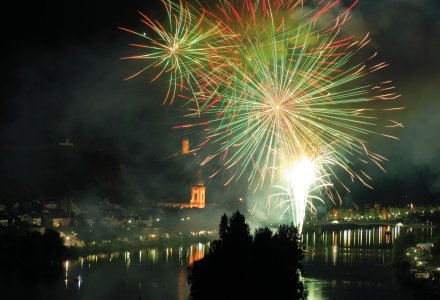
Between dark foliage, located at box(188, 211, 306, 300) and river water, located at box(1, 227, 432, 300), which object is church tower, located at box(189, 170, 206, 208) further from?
dark foliage, located at box(188, 211, 306, 300)

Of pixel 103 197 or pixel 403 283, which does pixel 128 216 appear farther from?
pixel 403 283

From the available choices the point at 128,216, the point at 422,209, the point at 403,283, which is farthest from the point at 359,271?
the point at 422,209

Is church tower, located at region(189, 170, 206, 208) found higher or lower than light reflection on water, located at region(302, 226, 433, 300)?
higher

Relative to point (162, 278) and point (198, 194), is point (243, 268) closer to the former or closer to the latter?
point (162, 278)

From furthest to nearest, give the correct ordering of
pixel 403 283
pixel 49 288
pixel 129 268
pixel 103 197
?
pixel 103 197
pixel 129 268
pixel 403 283
pixel 49 288

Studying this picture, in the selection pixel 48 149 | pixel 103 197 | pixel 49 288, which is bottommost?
pixel 49 288

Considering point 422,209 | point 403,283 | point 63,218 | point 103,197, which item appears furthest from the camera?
point 422,209

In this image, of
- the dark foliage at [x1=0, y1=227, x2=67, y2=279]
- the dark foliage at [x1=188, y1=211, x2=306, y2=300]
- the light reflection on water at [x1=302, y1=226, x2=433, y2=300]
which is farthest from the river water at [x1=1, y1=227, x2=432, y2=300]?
the dark foliage at [x1=188, y1=211, x2=306, y2=300]
